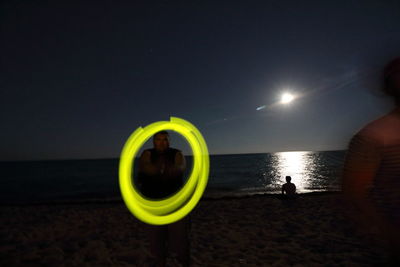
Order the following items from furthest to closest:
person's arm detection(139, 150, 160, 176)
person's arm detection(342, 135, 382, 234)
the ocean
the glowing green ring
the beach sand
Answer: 1. the ocean
2. the beach sand
3. the glowing green ring
4. person's arm detection(139, 150, 160, 176)
5. person's arm detection(342, 135, 382, 234)

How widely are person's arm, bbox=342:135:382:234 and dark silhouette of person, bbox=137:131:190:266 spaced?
7.61 ft

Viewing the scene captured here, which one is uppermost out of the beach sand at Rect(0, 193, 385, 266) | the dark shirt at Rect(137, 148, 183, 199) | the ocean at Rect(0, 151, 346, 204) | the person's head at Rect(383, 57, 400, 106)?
the person's head at Rect(383, 57, 400, 106)

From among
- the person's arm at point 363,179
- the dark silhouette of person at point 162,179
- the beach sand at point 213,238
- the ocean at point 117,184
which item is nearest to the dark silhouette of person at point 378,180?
the person's arm at point 363,179

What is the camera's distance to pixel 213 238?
586 cm

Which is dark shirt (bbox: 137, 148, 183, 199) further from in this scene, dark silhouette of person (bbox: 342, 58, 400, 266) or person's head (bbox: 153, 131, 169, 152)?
dark silhouette of person (bbox: 342, 58, 400, 266)

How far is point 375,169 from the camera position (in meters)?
1.44

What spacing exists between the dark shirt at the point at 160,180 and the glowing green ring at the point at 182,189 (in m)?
0.34

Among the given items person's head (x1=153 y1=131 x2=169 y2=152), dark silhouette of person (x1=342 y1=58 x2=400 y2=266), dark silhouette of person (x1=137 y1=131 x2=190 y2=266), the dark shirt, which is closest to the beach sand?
dark silhouette of person (x1=137 y1=131 x2=190 y2=266)

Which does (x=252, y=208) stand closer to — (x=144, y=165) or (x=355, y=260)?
(x=355, y=260)

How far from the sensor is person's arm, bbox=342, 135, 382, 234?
1.41 m

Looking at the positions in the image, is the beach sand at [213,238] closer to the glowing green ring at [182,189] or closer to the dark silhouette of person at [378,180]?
the glowing green ring at [182,189]

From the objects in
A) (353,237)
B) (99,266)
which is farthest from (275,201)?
(99,266)

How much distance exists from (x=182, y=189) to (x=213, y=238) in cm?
239

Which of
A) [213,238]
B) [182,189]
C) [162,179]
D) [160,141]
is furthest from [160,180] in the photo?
[213,238]
